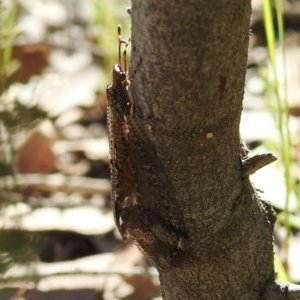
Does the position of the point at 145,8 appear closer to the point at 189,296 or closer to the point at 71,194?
the point at 189,296

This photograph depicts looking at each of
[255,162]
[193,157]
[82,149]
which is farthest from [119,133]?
[82,149]

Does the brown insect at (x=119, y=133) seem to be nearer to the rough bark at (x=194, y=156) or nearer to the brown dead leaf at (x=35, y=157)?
the rough bark at (x=194, y=156)

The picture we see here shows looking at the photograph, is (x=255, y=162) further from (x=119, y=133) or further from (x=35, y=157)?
(x=35, y=157)

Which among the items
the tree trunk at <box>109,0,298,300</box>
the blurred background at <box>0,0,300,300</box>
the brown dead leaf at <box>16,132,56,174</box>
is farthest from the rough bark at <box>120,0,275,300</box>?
the brown dead leaf at <box>16,132,56,174</box>

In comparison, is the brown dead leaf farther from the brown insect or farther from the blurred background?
the brown insect

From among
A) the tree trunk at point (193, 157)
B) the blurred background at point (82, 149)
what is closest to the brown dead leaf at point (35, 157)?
the blurred background at point (82, 149)
